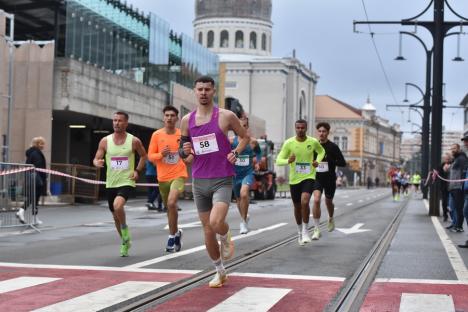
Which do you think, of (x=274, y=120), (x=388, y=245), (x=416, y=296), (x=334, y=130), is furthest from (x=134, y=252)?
(x=334, y=130)

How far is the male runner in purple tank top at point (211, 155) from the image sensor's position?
25.7 feet

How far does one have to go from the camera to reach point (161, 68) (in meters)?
37.6

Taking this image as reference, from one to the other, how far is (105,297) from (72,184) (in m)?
18.2

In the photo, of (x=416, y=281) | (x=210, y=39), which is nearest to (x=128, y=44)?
(x=416, y=281)

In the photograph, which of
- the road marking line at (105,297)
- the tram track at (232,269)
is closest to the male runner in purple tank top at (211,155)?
the tram track at (232,269)

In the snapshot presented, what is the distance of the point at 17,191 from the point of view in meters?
15.6

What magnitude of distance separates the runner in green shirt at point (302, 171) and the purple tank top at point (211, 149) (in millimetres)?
4266

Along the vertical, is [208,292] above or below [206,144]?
below

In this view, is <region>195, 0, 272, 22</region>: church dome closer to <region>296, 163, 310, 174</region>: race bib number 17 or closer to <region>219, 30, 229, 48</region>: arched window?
<region>219, 30, 229, 48</region>: arched window

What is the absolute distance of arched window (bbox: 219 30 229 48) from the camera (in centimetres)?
10006

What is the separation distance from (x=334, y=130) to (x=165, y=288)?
123 metres

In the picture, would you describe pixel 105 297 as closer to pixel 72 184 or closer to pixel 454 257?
pixel 454 257

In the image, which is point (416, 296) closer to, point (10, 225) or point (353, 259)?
point (353, 259)

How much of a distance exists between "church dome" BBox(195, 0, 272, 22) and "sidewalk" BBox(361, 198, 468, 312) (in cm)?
8692
